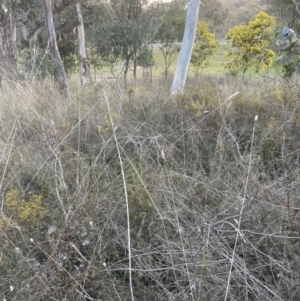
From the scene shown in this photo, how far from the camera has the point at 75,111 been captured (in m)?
3.27

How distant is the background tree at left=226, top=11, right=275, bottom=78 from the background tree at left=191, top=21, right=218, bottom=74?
1.73 m

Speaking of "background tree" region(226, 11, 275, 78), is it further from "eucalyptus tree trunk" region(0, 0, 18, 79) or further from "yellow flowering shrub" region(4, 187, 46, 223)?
"yellow flowering shrub" region(4, 187, 46, 223)

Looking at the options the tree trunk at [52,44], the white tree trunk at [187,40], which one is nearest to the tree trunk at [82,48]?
the tree trunk at [52,44]

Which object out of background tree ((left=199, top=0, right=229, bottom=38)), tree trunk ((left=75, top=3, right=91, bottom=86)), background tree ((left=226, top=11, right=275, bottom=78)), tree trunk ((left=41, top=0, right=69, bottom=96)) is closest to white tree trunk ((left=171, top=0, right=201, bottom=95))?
tree trunk ((left=41, top=0, right=69, bottom=96))

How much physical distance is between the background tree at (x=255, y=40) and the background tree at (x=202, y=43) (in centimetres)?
173

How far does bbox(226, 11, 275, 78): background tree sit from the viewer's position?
28.7 ft

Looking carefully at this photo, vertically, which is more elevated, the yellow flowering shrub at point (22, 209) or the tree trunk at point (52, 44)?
the tree trunk at point (52, 44)

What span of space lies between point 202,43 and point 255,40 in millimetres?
2740

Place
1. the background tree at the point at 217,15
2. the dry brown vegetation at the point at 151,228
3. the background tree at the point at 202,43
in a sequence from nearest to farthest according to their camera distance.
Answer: the dry brown vegetation at the point at 151,228
the background tree at the point at 202,43
the background tree at the point at 217,15

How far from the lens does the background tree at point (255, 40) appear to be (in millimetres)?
8758

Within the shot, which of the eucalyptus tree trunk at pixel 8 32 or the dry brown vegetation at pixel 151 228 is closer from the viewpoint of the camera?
the dry brown vegetation at pixel 151 228

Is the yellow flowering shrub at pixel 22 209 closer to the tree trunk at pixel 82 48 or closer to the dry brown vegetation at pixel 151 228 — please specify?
the dry brown vegetation at pixel 151 228

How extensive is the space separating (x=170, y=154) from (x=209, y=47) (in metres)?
10.2

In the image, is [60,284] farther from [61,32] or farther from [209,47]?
[61,32]
